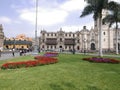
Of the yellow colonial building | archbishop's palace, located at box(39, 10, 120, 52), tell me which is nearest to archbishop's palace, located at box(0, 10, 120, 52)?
archbishop's palace, located at box(39, 10, 120, 52)

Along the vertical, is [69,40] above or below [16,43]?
above

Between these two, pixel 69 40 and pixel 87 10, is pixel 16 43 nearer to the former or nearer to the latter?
pixel 69 40

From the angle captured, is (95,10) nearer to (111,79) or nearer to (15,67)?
(15,67)

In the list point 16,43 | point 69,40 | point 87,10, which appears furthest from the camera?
point 16,43

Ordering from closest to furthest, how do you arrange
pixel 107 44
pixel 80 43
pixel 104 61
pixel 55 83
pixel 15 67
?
pixel 55 83 → pixel 15 67 → pixel 104 61 → pixel 107 44 → pixel 80 43

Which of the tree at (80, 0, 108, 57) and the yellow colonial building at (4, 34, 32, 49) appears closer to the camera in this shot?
the tree at (80, 0, 108, 57)

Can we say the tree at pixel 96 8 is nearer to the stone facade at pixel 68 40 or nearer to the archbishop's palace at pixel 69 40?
the archbishop's palace at pixel 69 40

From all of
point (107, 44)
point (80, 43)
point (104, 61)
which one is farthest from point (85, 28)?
point (104, 61)

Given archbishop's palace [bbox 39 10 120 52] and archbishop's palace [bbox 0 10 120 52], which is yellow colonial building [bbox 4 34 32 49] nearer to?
archbishop's palace [bbox 0 10 120 52]

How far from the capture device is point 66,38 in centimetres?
12100

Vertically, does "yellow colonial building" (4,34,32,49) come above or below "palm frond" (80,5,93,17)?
below

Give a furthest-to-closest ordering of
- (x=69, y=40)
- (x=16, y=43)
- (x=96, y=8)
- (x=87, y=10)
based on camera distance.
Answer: (x=16, y=43) < (x=69, y=40) < (x=87, y=10) < (x=96, y=8)

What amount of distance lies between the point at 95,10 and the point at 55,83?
87.6ft

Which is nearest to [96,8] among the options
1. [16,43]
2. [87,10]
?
[87,10]
